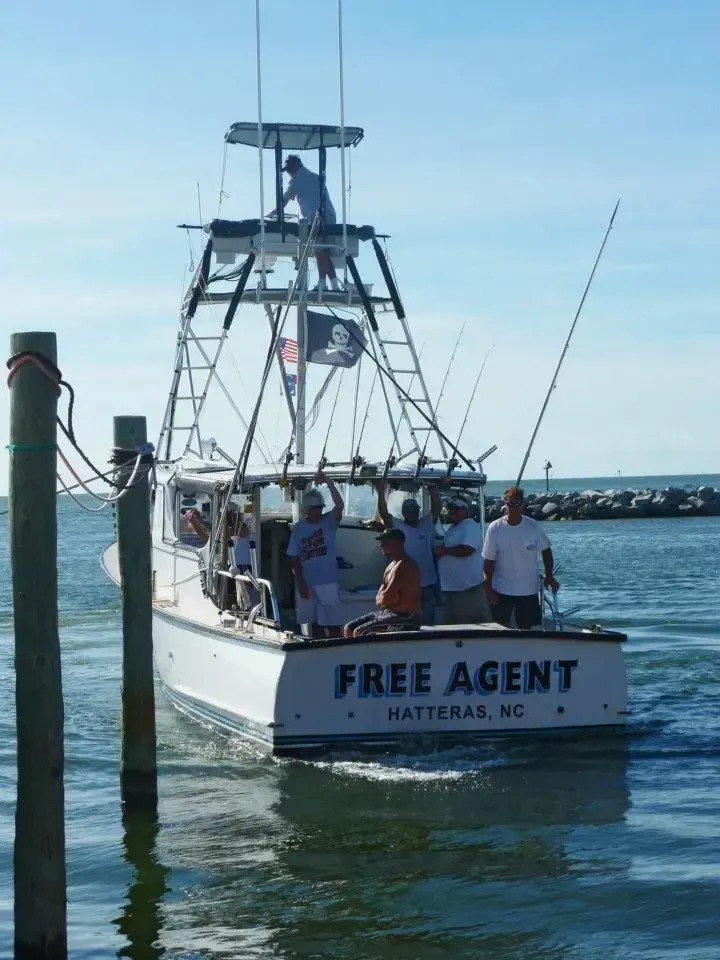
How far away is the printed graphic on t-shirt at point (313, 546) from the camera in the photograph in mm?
11969

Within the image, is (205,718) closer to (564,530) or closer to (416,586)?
(416,586)

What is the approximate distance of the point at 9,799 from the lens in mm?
10594

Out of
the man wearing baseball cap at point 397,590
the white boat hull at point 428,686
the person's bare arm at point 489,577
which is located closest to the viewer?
the white boat hull at point 428,686

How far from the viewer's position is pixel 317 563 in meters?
12.1

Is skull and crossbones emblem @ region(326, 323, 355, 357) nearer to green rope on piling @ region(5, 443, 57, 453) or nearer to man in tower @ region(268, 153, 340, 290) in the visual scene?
man in tower @ region(268, 153, 340, 290)

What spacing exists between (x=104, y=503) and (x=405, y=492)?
18.8 feet

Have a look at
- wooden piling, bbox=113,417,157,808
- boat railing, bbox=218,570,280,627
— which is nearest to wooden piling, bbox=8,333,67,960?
wooden piling, bbox=113,417,157,808

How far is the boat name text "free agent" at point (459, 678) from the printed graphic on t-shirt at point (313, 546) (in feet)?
6.02

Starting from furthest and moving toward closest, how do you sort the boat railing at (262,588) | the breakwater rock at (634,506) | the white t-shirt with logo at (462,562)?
the breakwater rock at (634,506), the white t-shirt with logo at (462,562), the boat railing at (262,588)

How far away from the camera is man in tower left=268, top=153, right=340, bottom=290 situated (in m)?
14.5

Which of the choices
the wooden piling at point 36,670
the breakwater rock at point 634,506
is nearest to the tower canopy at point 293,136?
the wooden piling at point 36,670

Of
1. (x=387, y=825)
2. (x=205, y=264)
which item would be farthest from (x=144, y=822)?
(x=205, y=264)

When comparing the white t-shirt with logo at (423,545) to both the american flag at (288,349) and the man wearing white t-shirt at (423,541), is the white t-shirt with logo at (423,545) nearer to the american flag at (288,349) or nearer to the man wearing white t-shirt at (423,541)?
the man wearing white t-shirt at (423,541)

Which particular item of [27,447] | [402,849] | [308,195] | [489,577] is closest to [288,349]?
[308,195]
